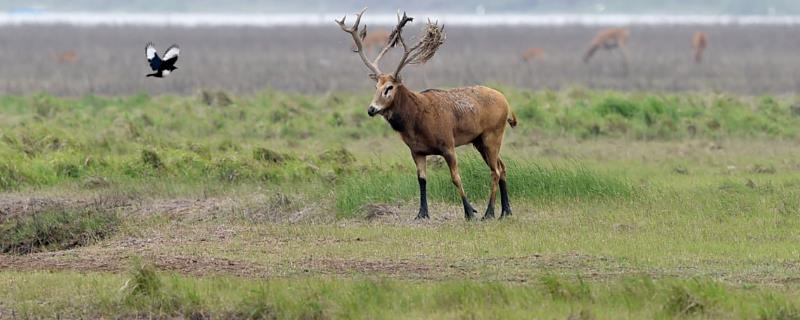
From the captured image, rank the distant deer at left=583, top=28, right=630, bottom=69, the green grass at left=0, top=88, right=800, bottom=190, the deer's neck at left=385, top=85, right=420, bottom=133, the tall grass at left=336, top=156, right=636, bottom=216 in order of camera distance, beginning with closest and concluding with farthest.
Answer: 1. the deer's neck at left=385, top=85, right=420, bottom=133
2. the tall grass at left=336, top=156, right=636, bottom=216
3. the green grass at left=0, top=88, right=800, bottom=190
4. the distant deer at left=583, top=28, right=630, bottom=69

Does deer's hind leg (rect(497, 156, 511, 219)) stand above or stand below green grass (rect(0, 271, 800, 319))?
below

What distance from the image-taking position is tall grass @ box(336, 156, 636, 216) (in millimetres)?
16594

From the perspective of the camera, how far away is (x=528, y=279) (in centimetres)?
1171

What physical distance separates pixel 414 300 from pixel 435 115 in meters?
4.88

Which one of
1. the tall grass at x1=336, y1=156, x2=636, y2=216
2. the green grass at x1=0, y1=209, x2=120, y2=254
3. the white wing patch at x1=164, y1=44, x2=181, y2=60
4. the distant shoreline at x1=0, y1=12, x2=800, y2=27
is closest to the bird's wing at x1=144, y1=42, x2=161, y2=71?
the white wing patch at x1=164, y1=44, x2=181, y2=60

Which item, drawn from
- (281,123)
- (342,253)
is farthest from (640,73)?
(342,253)

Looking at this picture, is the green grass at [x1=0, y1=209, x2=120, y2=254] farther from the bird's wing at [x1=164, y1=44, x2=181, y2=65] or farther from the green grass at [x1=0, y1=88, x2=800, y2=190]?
the green grass at [x1=0, y1=88, x2=800, y2=190]

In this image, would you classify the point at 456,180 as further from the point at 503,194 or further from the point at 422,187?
the point at 503,194

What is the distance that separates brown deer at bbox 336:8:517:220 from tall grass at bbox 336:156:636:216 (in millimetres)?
689

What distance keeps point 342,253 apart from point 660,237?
302 centimetres

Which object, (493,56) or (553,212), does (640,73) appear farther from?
(553,212)

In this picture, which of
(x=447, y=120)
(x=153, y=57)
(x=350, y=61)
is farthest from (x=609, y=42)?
(x=153, y=57)

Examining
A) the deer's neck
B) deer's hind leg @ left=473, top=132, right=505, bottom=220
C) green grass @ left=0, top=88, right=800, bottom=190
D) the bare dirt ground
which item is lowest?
the bare dirt ground

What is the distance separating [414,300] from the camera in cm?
1084
